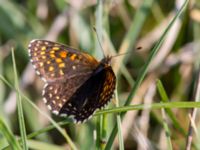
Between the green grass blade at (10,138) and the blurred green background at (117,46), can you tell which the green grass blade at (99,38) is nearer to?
the green grass blade at (10,138)

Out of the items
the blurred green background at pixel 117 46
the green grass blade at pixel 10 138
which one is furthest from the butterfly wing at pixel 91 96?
the blurred green background at pixel 117 46

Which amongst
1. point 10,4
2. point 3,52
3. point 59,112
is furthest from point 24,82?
point 59,112

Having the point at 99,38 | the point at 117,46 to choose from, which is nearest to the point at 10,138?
the point at 99,38

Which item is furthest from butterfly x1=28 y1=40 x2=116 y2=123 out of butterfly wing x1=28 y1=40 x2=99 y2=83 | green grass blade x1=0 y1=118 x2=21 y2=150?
green grass blade x1=0 y1=118 x2=21 y2=150

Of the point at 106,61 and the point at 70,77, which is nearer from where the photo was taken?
the point at 106,61

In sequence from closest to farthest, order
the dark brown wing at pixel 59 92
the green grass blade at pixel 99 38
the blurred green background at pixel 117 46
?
1. the green grass blade at pixel 99 38
2. the dark brown wing at pixel 59 92
3. the blurred green background at pixel 117 46

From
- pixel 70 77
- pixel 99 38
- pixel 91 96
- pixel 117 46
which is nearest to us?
pixel 99 38

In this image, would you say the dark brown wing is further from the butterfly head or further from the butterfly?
the butterfly head

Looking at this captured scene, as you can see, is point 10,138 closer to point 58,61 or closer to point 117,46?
point 58,61
